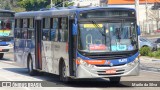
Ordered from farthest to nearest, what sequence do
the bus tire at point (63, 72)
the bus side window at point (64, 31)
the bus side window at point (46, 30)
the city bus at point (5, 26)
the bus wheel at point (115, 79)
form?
the city bus at point (5, 26) → the bus side window at point (46, 30) → the bus wheel at point (115, 79) → the bus tire at point (63, 72) → the bus side window at point (64, 31)

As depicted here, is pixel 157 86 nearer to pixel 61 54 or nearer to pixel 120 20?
pixel 120 20

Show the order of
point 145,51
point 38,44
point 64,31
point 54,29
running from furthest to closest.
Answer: point 145,51
point 38,44
point 54,29
point 64,31

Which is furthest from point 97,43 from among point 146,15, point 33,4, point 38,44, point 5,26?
point 33,4

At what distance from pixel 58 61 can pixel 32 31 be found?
408 centimetres

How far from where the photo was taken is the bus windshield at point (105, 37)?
59.5 feet

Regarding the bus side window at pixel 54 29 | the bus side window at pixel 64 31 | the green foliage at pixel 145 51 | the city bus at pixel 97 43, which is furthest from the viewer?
the green foliage at pixel 145 51

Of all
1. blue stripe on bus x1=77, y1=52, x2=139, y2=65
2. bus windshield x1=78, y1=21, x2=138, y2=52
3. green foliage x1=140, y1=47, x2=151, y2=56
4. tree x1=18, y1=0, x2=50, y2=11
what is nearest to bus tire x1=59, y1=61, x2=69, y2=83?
blue stripe on bus x1=77, y1=52, x2=139, y2=65

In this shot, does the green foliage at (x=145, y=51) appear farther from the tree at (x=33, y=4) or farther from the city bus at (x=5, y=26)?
the tree at (x=33, y=4)

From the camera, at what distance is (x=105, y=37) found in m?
18.2

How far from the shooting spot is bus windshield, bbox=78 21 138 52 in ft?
59.5

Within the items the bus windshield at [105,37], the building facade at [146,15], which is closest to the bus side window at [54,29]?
the bus windshield at [105,37]

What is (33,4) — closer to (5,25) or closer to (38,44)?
(5,25)

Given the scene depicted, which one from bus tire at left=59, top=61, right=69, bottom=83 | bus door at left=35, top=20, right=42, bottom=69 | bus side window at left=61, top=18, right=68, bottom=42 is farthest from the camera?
bus door at left=35, top=20, right=42, bottom=69

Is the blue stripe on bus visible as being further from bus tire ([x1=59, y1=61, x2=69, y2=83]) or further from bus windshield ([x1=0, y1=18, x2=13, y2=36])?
bus windshield ([x1=0, y1=18, x2=13, y2=36])
